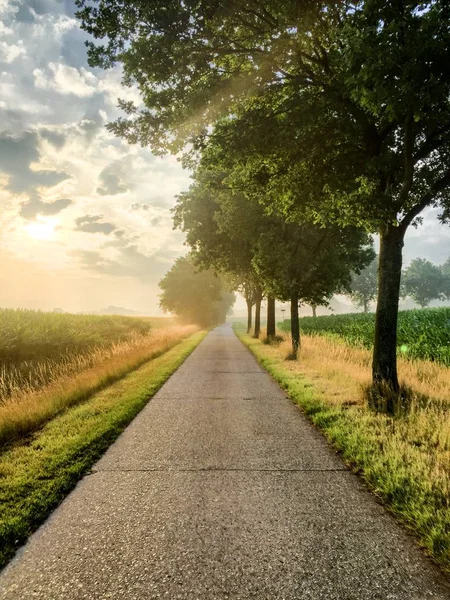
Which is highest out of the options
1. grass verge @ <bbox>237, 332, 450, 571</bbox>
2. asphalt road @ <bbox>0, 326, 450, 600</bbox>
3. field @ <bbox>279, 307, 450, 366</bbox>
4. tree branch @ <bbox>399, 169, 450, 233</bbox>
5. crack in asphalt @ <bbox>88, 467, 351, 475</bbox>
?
tree branch @ <bbox>399, 169, 450, 233</bbox>

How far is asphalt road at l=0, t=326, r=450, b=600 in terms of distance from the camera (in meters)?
2.69

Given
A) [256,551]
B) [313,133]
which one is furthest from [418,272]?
[256,551]

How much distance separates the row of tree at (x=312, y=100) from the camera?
5496 mm

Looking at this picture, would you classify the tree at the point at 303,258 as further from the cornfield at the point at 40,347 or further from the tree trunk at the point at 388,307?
the cornfield at the point at 40,347

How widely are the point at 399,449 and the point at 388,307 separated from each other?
376 centimetres

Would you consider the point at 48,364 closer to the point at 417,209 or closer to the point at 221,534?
the point at 221,534

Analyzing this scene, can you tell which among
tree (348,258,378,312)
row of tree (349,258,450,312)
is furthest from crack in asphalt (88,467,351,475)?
row of tree (349,258,450,312)

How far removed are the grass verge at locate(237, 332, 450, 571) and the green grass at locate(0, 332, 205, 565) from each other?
3758mm

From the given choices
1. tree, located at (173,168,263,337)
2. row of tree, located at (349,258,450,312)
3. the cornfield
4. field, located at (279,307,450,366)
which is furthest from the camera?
row of tree, located at (349,258,450,312)

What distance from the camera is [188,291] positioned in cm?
5631

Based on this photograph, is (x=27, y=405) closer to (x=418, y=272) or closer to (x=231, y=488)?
(x=231, y=488)

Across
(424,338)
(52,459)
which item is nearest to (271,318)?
(424,338)

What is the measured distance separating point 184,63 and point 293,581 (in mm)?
8591

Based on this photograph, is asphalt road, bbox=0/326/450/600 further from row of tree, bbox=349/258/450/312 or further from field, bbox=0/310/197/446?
row of tree, bbox=349/258/450/312
